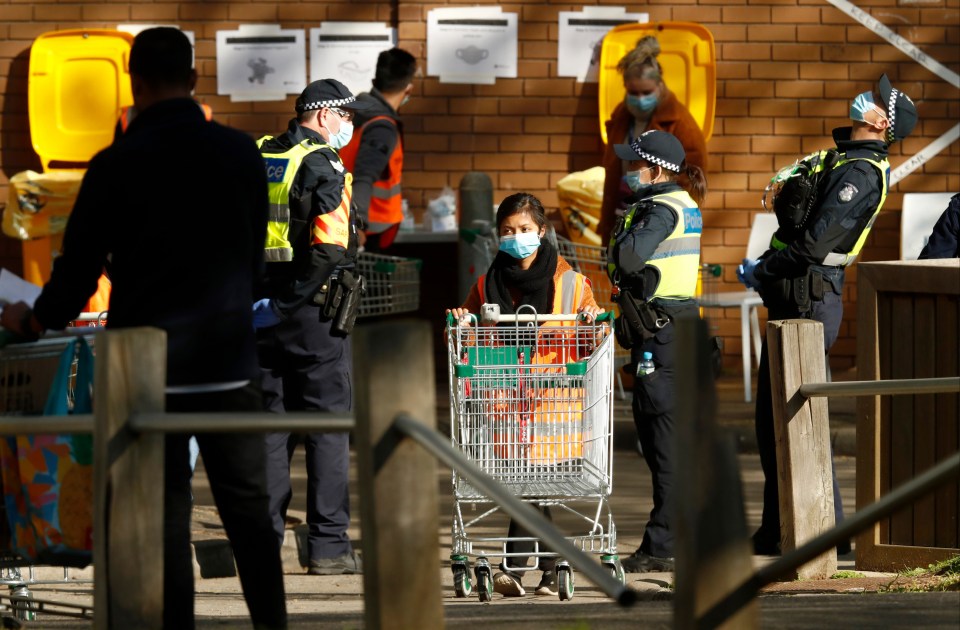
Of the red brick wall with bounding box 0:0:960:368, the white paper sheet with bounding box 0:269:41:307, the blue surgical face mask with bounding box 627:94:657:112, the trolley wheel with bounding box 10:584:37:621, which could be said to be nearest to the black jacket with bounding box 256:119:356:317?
the trolley wheel with bounding box 10:584:37:621

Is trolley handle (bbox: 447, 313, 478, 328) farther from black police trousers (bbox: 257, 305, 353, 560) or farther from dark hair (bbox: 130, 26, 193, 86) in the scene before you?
dark hair (bbox: 130, 26, 193, 86)

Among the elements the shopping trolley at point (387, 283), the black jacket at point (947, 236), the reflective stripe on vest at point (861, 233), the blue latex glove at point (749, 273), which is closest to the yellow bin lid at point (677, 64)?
the shopping trolley at point (387, 283)

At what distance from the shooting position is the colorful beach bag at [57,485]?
422cm

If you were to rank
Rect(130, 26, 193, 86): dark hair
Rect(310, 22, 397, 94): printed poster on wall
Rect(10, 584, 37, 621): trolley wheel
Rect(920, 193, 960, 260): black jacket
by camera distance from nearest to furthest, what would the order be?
Rect(130, 26, 193, 86): dark hair → Rect(10, 584, 37, 621): trolley wheel → Rect(920, 193, 960, 260): black jacket → Rect(310, 22, 397, 94): printed poster on wall

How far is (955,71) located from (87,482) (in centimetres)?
860

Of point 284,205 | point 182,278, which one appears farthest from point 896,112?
point 182,278

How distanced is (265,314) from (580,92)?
5.10 meters

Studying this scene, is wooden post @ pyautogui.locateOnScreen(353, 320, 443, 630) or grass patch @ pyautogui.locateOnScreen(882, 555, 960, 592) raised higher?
wooden post @ pyautogui.locateOnScreen(353, 320, 443, 630)

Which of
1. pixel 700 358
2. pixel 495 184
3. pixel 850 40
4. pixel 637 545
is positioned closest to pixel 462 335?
pixel 637 545

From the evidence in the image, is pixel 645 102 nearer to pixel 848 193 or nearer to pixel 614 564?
pixel 848 193

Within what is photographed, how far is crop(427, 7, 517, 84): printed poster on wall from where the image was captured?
36.2 feet

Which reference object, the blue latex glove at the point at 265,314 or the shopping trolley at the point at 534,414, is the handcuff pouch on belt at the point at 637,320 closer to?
the shopping trolley at the point at 534,414

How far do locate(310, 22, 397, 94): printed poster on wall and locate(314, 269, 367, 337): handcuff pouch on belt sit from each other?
4.57 metres

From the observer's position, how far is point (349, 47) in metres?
11.0
